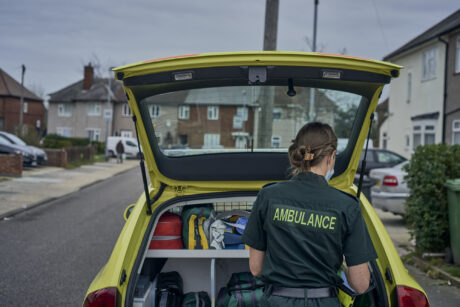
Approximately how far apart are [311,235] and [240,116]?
6.59 ft

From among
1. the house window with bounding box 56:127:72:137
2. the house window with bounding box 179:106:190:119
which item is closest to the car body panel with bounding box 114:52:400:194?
the house window with bounding box 179:106:190:119

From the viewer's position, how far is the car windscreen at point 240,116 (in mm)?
3500

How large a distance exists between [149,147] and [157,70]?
37.0 inches

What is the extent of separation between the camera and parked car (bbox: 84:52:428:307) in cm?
264

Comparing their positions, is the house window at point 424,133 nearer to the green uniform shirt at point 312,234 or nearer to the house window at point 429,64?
the house window at point 429,64

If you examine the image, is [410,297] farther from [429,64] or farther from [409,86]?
[409,86]


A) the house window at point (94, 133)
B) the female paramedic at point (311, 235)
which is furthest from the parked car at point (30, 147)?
the house window at point (94, 133)

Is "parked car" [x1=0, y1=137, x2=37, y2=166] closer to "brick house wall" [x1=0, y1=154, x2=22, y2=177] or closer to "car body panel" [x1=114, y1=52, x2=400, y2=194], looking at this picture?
"brick house wall" [x1=0, y1=154, x2=22, y2=177]

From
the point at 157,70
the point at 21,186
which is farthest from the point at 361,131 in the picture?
the point at 21,186

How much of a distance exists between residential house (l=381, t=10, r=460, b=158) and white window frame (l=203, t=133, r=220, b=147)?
71.5 ft

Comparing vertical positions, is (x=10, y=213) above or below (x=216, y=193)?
below

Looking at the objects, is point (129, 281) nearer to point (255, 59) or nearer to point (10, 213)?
point (255, 59)

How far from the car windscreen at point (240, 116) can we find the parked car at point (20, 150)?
63.8ft

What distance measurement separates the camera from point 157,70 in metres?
2.70
